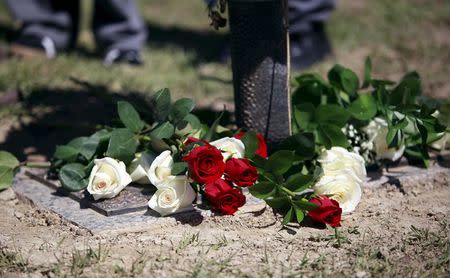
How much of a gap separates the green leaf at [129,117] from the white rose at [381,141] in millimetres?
875

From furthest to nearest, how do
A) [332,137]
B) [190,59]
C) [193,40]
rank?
[193,40]
[190,59]
[332,137]

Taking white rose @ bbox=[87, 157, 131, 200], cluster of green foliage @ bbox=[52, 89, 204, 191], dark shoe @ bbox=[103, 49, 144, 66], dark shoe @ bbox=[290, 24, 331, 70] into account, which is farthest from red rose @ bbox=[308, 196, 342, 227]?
dark shoe @ bbox=[103, 49, 144, 66]

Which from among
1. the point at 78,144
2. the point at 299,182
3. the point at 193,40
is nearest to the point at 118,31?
the point at 193,40

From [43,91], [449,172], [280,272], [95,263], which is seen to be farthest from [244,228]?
[43,91]

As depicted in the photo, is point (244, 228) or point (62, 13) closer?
point (244, 228)

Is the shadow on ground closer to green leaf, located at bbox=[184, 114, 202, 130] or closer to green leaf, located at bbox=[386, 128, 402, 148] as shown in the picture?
green leaf, located at bbox=[184, 114, 202, 130]

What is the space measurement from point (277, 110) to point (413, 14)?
338cm

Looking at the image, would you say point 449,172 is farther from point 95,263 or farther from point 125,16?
point 125,16

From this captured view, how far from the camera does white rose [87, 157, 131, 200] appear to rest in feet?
8.16

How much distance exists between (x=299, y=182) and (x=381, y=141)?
1.75 ft

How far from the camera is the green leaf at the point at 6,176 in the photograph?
2750 mm

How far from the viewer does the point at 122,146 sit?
8.45 ft

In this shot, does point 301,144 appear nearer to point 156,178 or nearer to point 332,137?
Result: point 332,137

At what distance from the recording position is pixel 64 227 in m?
2.41
